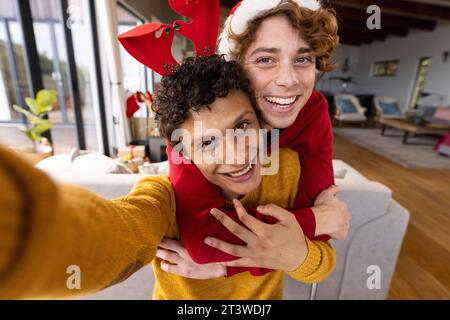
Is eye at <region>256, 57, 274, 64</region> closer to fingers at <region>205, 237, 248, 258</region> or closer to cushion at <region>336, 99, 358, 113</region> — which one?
fingers at <region>205, 237, 248, 258</region>

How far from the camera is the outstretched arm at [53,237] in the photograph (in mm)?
156

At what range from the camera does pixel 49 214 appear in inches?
7.0

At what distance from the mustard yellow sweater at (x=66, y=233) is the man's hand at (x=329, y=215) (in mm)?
52

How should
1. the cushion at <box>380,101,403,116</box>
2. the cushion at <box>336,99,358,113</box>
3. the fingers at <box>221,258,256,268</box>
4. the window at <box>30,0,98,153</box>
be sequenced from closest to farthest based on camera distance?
the fingers at <box>221,258,256,268</box> < the window at <box>30,0,98,153</box> < the cushion at <box>336,99,358,113</box> < the cushion at <box>380,101,403,116</box>

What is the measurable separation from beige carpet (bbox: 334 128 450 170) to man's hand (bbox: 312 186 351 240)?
4518 mm

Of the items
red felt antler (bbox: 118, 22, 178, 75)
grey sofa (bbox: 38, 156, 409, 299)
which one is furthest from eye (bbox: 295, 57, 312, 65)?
grey sofa (bbox: 38, 156, 409, 299)

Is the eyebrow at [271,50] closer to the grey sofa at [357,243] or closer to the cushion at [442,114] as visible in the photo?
the grey sofa at [357,243]

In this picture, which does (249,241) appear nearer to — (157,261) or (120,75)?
(157,261)

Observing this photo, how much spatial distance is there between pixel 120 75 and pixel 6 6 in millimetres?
1249

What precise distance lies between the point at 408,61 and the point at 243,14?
9107mm

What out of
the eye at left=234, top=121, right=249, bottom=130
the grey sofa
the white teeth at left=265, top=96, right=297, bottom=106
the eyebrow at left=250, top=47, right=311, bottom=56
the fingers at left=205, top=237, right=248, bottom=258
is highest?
the eyebrow at left=250, top=47, right=311, bottom=56

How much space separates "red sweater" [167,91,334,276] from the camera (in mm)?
516

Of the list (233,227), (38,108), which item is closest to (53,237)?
(233,227)
